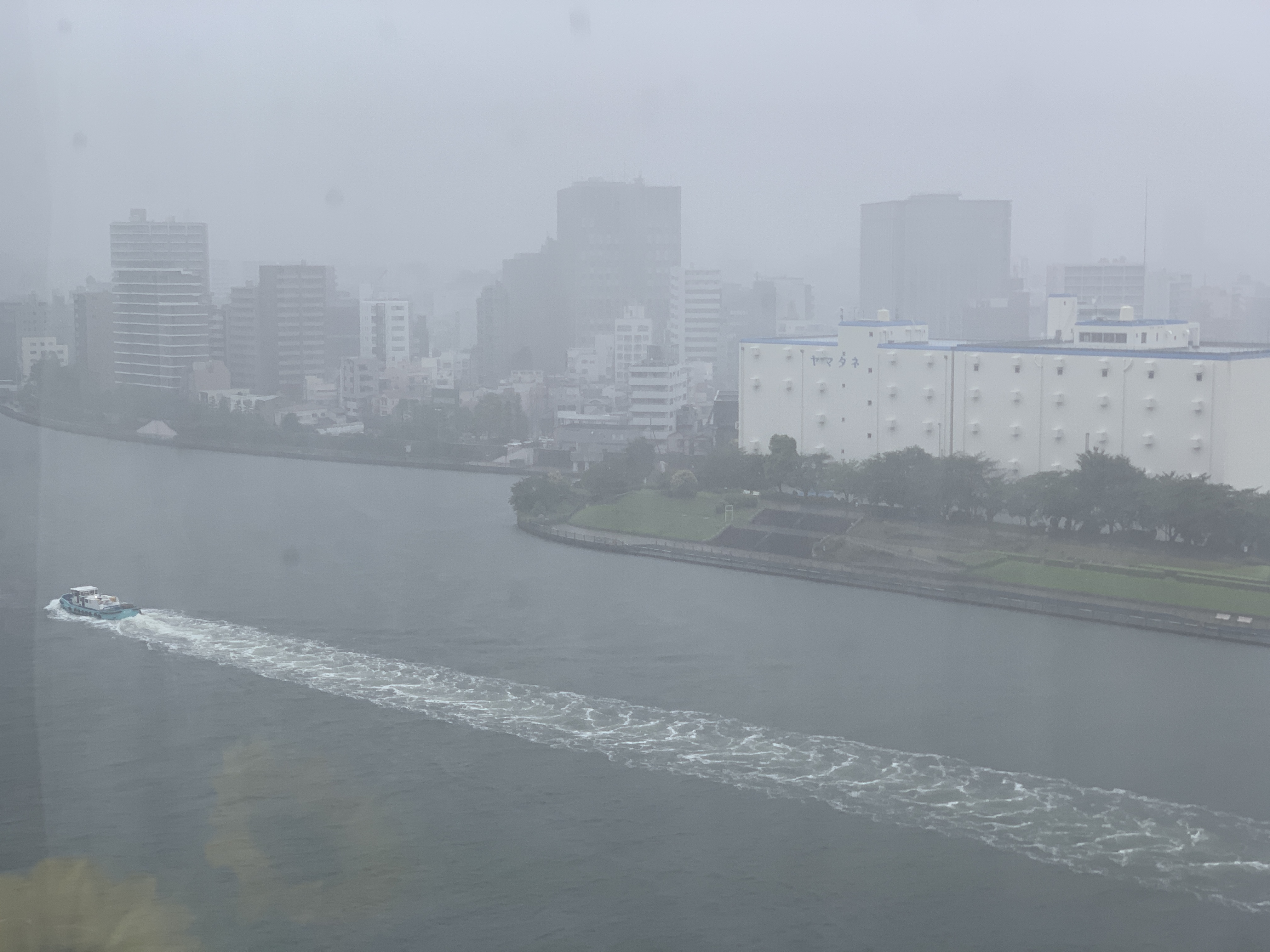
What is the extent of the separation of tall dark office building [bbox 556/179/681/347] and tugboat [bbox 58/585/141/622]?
18.1 m

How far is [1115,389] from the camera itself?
8.61 meters

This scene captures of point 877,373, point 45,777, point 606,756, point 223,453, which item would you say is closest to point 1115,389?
point 877,373

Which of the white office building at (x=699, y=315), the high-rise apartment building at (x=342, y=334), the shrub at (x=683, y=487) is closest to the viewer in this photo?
the shrub at (x=683, y=487)

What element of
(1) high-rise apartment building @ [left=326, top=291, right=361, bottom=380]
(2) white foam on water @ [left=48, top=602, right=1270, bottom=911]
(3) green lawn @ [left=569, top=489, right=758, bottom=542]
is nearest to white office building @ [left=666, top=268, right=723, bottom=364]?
(1) high-rise apartment building @ [left=326, top=291, right=361, bottom=380]

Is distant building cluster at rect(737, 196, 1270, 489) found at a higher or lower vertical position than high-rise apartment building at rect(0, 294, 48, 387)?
lower

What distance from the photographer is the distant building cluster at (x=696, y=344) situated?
8844 millimetres

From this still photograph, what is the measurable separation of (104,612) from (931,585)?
13.5 feet

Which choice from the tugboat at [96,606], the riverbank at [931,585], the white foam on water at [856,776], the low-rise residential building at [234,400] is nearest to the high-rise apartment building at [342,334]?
the low-rise residential building at [234,400]

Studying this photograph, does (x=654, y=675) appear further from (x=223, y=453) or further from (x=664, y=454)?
(x=223, y=453)

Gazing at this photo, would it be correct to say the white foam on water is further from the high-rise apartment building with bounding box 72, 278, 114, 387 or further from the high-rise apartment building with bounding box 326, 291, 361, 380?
the high-rise apartment building with bounding box 326, 291, 361, 380

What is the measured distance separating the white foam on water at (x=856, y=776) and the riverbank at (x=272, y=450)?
6.86m

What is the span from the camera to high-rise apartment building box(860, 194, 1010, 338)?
2652 cm

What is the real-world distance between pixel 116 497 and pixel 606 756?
22.4 ft

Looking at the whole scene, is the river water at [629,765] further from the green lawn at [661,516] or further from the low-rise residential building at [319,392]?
the low-rise residential building at [319,392]
